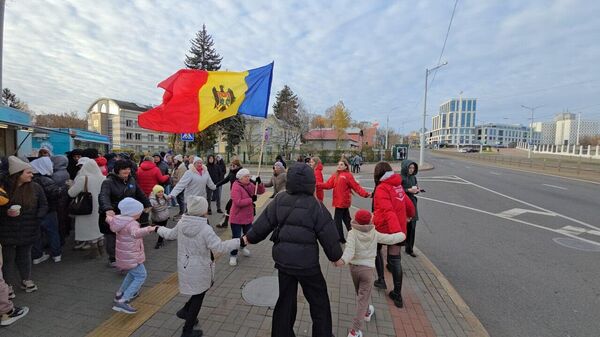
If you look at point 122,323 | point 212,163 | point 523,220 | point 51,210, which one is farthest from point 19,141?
point 523,220

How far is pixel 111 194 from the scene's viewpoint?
4.54 metres

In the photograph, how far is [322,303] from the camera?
9.31 feet

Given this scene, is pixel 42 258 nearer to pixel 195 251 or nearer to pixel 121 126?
pixel 195 251

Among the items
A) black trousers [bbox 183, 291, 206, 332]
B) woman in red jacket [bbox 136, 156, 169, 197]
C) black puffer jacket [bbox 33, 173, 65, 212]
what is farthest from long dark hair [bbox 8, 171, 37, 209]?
woman in red jacket [bbox 136, 156, 169, 197]

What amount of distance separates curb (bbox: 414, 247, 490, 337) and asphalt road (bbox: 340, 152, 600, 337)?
18cm

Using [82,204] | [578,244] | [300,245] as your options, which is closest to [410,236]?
[300,245]

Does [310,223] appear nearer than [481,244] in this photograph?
Yes

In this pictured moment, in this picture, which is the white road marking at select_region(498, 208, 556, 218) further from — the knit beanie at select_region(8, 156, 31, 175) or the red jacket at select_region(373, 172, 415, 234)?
the knit beanie at select_region(8, 156, 31, 175)

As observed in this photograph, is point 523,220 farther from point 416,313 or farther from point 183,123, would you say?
point 183,123

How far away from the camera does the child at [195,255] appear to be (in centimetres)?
308

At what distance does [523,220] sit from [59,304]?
37.2ft

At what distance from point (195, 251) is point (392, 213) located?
96.1 inches

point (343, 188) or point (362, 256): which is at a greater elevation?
point (343, 188)

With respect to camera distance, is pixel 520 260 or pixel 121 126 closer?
pixel 520 260
